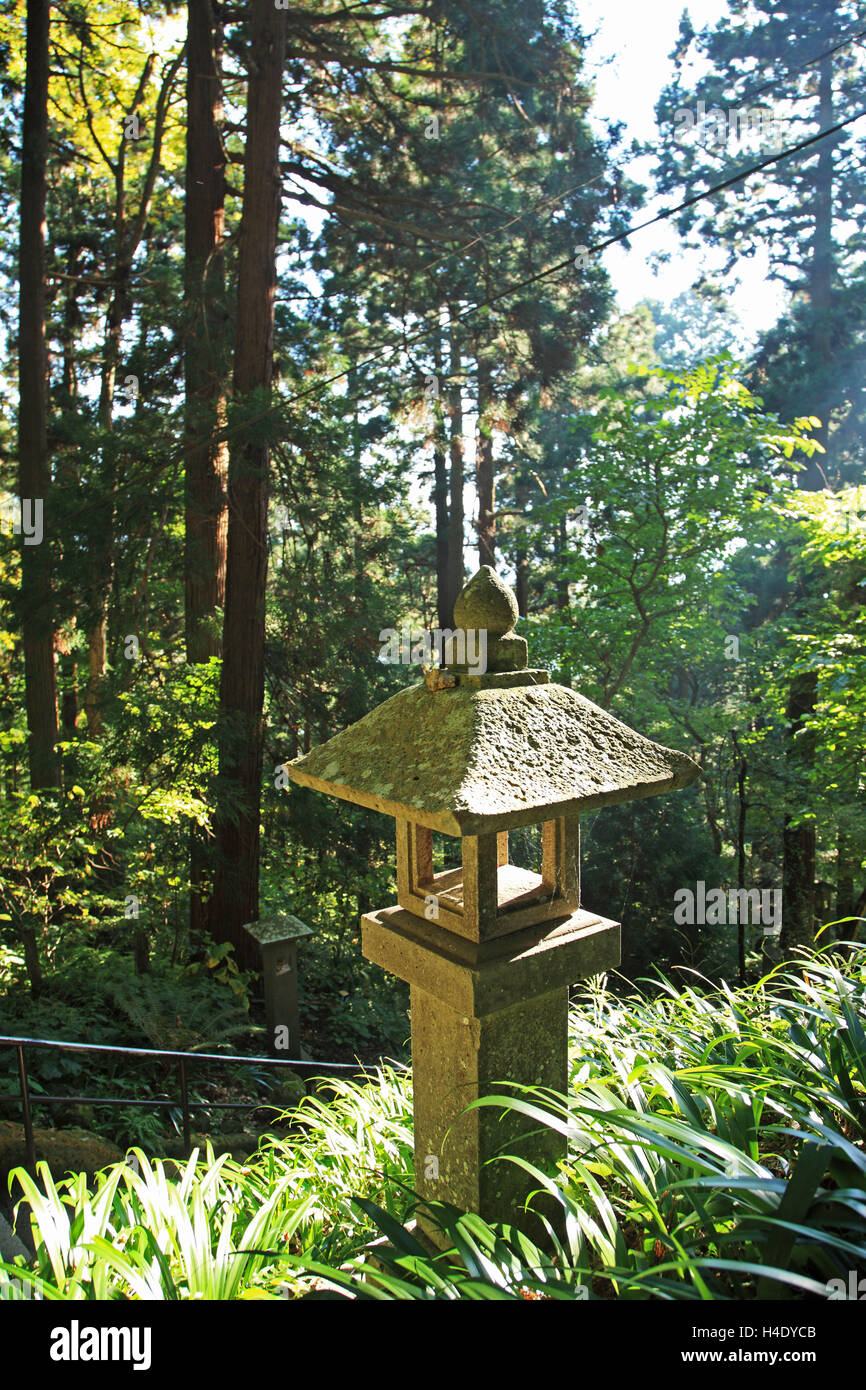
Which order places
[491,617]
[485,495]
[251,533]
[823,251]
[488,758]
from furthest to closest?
[823,251] < [485,495] < [251,533] < [491,617] < [488,758]

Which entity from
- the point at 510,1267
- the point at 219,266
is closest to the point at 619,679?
the point at 219,266

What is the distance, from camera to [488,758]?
2014 mm

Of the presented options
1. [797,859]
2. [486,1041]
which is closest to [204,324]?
[486,1041]

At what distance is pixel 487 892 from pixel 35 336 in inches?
361

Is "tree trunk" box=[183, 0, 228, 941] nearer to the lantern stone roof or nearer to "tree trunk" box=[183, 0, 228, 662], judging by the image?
"tree trunk" box=[183, 0, 228, 662]

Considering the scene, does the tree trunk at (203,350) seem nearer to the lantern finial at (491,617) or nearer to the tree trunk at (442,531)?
the lantern finial at (491,617)

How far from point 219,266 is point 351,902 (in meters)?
7.25

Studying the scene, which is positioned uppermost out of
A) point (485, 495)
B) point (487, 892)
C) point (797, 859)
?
point (485, 495)

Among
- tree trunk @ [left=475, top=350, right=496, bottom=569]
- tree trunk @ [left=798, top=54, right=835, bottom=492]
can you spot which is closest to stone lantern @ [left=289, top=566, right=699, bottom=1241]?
tree trunk @ [left=475, top=350, right=496, bottom=569]

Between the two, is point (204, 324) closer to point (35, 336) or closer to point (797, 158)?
point (35, 336)

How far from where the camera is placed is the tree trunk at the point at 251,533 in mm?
7145

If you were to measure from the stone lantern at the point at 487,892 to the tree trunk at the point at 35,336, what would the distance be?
278 inches

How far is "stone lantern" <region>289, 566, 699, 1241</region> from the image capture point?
2080mm

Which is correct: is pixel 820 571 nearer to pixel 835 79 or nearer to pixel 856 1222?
pixel 856 1222
